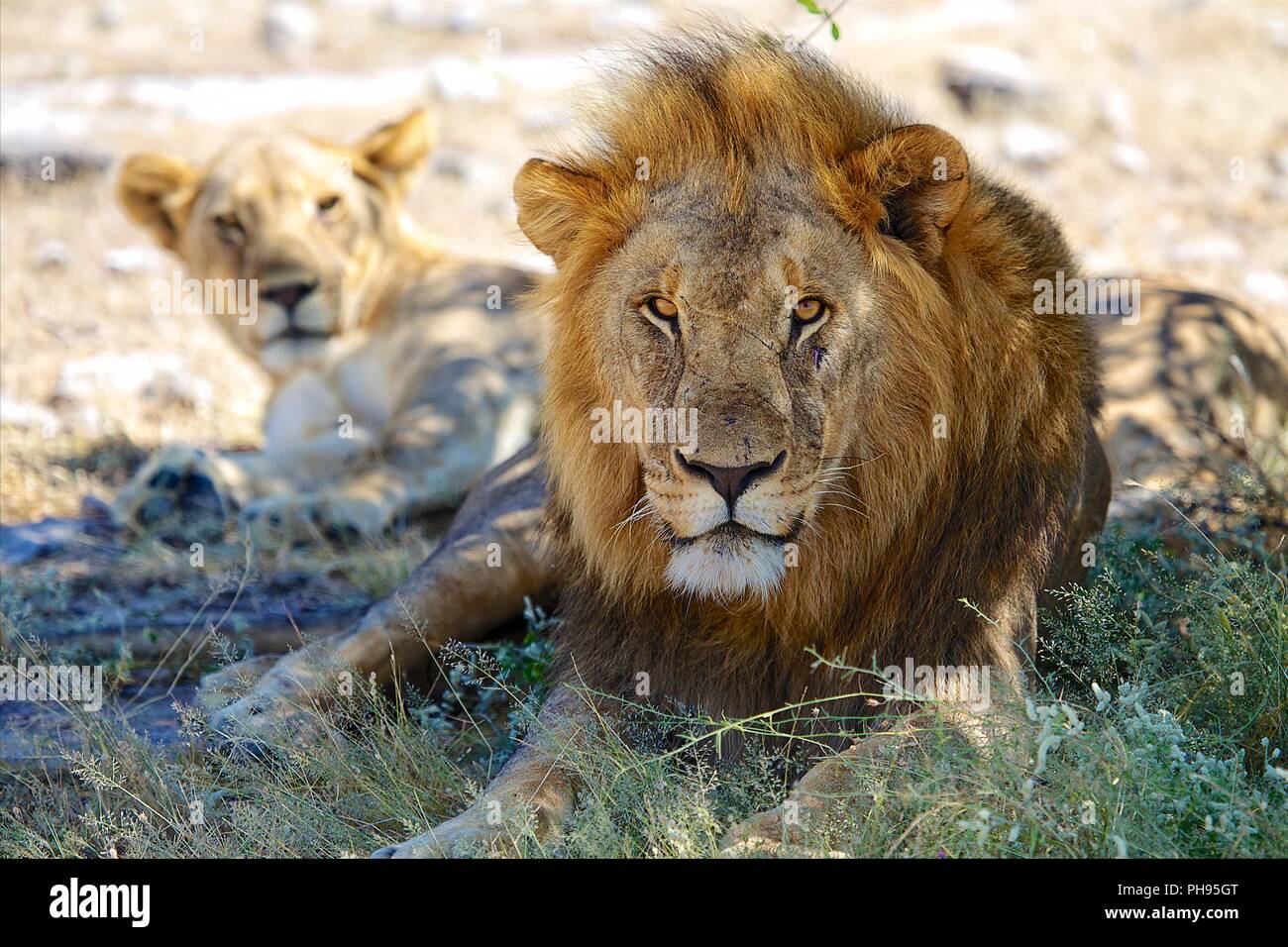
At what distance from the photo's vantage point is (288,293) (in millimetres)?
6906

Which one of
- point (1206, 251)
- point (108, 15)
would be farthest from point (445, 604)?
point (108, 15)

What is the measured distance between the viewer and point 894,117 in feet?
12.2

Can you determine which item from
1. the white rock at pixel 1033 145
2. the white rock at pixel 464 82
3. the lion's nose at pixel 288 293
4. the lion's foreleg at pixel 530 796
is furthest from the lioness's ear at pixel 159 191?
the white rock at pixel 1033 145

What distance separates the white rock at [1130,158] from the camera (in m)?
12.6

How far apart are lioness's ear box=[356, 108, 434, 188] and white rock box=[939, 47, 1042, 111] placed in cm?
776

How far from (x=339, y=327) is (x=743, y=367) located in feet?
13.8

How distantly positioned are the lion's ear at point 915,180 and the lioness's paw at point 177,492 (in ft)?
12.6

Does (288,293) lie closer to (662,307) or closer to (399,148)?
(399,148)

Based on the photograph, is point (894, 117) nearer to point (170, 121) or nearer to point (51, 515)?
point (51, 515)

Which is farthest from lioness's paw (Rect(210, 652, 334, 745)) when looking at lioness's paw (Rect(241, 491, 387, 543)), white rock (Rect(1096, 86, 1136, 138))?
white rock (Rect(1096, 86, 1136, 138))
